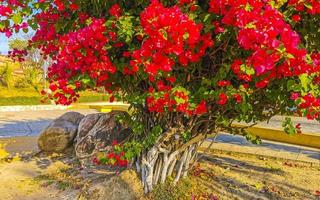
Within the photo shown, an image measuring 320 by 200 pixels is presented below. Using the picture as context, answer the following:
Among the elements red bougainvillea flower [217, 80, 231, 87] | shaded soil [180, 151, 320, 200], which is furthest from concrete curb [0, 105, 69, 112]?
red bougainvillea flower [217, 80, 231, 87]

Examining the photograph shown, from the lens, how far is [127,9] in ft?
13.2

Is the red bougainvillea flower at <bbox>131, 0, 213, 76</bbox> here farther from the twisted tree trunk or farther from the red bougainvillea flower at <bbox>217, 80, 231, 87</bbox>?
the twisted tree trunk

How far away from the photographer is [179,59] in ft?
11.1

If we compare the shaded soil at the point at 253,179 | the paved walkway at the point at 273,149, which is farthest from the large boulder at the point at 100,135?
the paved walkway at the point at 273,149

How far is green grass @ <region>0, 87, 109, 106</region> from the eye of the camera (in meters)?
23.8

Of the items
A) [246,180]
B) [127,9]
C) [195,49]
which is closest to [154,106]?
[195,49]

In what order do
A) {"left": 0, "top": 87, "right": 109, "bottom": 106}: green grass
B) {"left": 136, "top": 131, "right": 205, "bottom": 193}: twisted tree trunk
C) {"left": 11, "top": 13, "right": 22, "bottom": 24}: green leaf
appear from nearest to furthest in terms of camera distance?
{"left": 11, "top": 13, "right": 22, "bottom": 24}: green leaf, {"left": 136, "top": 131, "right": 205, "bottom": 193}: twisted tree trunk, {"left": 0, "top": 87, "right": 109, "bottom": 106}: green grass

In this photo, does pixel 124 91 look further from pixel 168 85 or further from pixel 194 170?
pixel 194 170

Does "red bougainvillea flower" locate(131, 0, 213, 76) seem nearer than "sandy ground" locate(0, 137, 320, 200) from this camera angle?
Yes

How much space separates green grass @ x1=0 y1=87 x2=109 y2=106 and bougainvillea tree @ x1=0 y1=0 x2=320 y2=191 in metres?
19.2

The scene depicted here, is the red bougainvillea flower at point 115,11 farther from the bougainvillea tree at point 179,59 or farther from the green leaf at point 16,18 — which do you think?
the green leaf at point 16,18

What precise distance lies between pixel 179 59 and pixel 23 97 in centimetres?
2350

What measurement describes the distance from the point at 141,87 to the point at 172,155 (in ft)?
3.28

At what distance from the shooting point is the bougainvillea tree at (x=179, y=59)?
2748 millimetres
